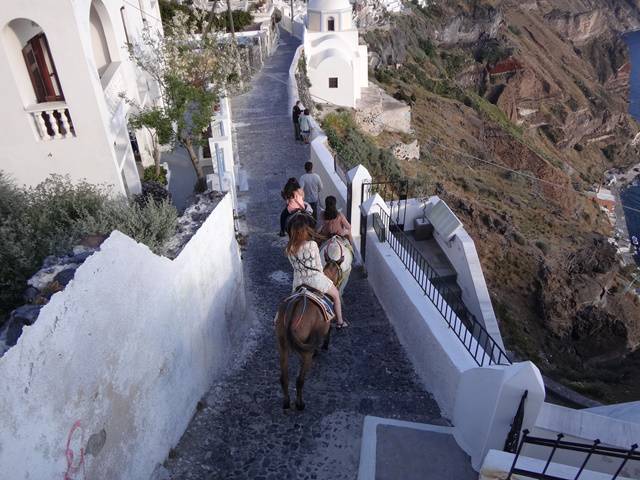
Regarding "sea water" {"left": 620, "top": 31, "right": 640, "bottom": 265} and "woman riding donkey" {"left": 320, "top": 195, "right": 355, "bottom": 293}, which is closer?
"woman riding donkey" {"left": 320, "top": 195, "right": 355, "bottom": 293}

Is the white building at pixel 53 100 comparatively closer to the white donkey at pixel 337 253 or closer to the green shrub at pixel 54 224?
the green shrub at pixel 54 224

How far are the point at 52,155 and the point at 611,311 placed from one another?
21.4 metres

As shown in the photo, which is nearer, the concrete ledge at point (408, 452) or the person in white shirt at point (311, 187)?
the concrete ledge at point (408, 452)

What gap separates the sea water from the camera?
48.2 metres

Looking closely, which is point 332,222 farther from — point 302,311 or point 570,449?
point 570,449

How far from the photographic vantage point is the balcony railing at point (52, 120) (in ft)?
26.1

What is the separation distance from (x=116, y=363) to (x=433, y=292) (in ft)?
14.1

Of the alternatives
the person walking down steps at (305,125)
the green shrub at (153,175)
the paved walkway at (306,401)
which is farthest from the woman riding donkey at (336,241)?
the person walking down steps at (305,125)

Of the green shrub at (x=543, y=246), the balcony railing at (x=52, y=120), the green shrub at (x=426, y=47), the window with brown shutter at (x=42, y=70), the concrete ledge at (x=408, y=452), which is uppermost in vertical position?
the window with brown shutter at (x=42, y=70)

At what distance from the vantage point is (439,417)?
6039 mm

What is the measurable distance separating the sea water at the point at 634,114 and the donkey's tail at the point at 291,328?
27886 millimetres

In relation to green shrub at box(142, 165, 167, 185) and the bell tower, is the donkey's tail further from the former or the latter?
the bell tower

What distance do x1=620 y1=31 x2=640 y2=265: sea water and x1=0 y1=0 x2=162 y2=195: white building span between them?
28.0 m

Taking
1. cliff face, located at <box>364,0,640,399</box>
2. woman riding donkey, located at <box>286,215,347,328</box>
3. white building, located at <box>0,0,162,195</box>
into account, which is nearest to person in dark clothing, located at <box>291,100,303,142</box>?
white building, located at <box>0,0,162,195</box>
